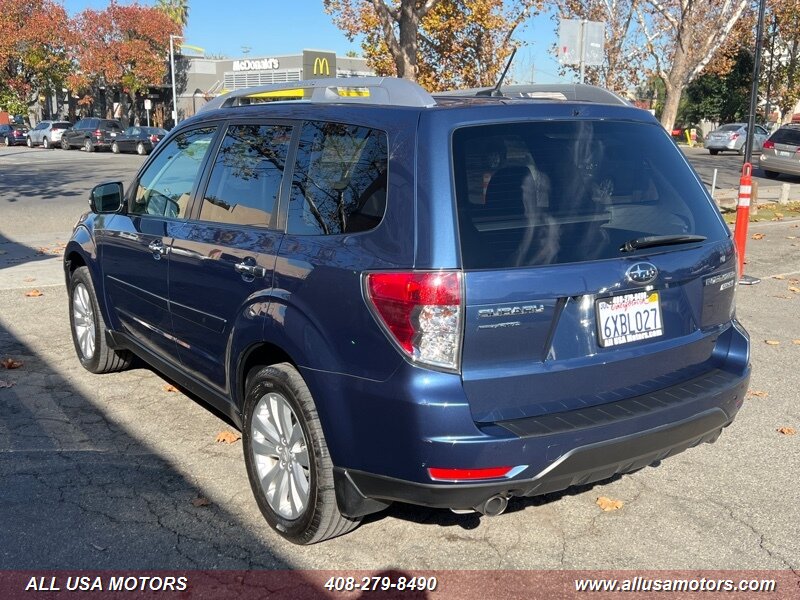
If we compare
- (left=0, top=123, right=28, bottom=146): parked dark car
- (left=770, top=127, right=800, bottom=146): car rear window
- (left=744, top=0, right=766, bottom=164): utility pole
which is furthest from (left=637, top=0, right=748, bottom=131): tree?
(left=0, top=123, right=28, bottom=146): parked dark car

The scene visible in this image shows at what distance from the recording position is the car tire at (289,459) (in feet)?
11.1

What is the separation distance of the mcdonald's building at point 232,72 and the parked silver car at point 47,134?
8.12 m

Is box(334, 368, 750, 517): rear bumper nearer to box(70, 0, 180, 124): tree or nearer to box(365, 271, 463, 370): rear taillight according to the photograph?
box(365, 271, 463, 370): rear taillight

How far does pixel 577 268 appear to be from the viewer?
3127mm

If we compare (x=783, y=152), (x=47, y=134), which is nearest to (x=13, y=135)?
(x=47, y=134)

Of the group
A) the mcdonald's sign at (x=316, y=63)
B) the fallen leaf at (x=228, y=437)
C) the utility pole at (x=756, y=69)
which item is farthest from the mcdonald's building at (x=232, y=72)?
the fallen leaf at (x=228, y=437)

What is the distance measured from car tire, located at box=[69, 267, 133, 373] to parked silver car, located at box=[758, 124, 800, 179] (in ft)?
78.1

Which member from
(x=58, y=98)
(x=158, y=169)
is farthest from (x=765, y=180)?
(x=58, y=98)

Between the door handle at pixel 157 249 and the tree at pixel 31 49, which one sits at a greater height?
the tree at pixel 31 49

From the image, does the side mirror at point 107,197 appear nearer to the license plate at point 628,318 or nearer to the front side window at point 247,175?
the front side window at point 247,175

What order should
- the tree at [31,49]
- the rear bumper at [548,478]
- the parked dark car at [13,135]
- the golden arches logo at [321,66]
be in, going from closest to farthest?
the rear bumper at [548,478], the golden arches logo at [321,66], the parked dark car at [13,135], the tree at [31,49]

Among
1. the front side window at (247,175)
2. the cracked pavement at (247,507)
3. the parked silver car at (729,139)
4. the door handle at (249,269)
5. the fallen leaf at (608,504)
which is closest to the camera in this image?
the cracked pavement at (247,507)

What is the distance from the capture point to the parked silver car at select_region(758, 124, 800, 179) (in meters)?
24.9

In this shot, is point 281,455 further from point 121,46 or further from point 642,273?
point 121,46
